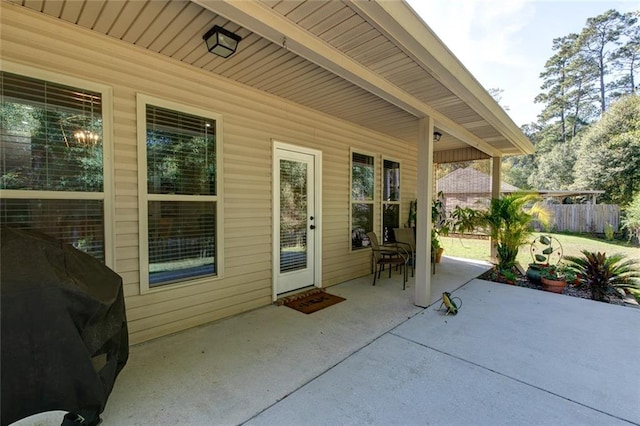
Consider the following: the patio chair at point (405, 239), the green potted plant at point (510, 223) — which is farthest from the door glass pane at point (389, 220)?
the green potted plant at point (510, 223)

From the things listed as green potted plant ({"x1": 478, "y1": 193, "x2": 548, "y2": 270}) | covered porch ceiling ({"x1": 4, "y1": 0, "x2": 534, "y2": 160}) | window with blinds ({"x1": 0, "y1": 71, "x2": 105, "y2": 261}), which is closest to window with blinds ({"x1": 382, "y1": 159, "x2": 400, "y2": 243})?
covered porch ceiling ({"x1": 4, "y1": 0, "x2": 534, "y2": 160})

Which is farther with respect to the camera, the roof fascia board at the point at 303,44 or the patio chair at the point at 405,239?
the patio chair at the point at 405,239

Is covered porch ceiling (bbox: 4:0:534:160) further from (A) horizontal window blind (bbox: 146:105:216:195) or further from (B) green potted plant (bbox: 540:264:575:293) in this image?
(B) green potted plant (bbox: 540:264:575:293)

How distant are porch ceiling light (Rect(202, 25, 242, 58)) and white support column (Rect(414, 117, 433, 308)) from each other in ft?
8.47

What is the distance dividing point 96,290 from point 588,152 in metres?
20.6

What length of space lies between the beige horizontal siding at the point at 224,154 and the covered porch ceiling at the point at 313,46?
16 centimetres

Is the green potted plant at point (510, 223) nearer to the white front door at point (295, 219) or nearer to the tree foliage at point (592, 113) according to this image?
the white front door at point (295, 219)

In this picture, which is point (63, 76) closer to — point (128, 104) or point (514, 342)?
point (128, 104)

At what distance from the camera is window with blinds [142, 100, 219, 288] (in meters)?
2.79

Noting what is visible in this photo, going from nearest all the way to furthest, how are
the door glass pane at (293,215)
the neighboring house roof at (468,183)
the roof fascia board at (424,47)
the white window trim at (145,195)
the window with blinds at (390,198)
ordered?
the roof fascia board at (424,47) → the white window trim at (145,195) → the door glass pane at (293,215) → the window with blinds at (390,198) → the neighboring house roof at (468,183)

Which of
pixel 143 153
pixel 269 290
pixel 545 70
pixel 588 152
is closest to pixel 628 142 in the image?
pixel 588 152

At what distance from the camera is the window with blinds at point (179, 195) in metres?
2.79

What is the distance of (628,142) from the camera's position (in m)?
12.5

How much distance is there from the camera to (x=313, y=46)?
89.6 inches
